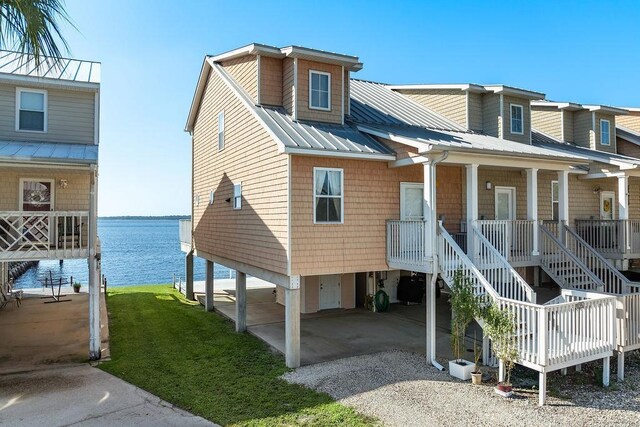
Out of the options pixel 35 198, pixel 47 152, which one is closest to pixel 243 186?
pixel 47 152

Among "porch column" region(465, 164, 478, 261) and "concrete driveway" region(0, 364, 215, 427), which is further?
"porch column" region(465, 164, 478, 261)

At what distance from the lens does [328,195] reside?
11070 millimetres

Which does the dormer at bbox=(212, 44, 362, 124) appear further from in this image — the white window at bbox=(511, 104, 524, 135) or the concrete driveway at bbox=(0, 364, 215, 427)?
the concrete driveway at bbox=(0, 364, 215, 427)

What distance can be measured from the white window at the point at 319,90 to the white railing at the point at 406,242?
4.20m

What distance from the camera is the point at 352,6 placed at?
19.6 m

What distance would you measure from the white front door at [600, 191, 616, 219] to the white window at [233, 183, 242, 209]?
49.3 ft

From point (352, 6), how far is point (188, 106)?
28.9ft

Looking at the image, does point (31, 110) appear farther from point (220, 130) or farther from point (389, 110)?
point (389, 110)

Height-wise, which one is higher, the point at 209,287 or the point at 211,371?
the point at 209,287

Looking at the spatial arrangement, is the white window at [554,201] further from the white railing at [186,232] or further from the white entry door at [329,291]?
the white railing at [186,232]

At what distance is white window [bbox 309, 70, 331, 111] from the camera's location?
42.4 ft

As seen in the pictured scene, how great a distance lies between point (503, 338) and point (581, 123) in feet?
49.5

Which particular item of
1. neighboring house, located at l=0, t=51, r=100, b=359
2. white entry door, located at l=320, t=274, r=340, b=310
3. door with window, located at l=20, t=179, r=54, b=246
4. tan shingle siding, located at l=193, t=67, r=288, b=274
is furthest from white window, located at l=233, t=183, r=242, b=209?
door with window, located at l=20, t=179, r=54, b=246

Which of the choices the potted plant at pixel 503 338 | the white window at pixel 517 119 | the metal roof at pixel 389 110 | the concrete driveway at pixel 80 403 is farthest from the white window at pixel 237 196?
the white window at pixel 517 119
